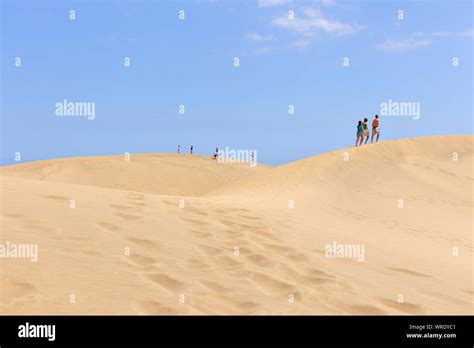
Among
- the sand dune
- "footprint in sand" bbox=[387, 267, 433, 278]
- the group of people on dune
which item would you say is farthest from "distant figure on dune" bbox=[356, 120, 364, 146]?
"footprint in sand" bbox=[387, 267, 433, 278]

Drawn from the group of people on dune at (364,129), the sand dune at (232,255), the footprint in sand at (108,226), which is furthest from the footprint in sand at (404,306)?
the group of people on dune at (364,129)

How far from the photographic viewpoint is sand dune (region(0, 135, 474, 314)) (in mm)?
4052

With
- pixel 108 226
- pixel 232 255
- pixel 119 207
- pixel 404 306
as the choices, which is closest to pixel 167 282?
pixel 232 255

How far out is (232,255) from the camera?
554 cm

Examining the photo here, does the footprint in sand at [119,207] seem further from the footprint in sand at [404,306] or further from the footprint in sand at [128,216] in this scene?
the footprint in sand at [404,306]

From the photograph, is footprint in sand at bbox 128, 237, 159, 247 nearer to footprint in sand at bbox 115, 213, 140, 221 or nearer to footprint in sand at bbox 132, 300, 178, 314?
footprint in sand at bbox 115, 213, 140, 221

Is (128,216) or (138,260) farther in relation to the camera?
(128,216)

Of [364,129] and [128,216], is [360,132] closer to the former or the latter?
[364,129]

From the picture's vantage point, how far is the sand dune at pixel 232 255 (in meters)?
4.05

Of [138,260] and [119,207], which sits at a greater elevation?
[119,207]

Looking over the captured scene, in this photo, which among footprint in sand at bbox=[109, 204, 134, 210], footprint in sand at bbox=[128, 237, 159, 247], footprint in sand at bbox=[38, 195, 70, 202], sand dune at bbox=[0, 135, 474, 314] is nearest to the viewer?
sand dune at bbox=[0, 135, 474, 314]
